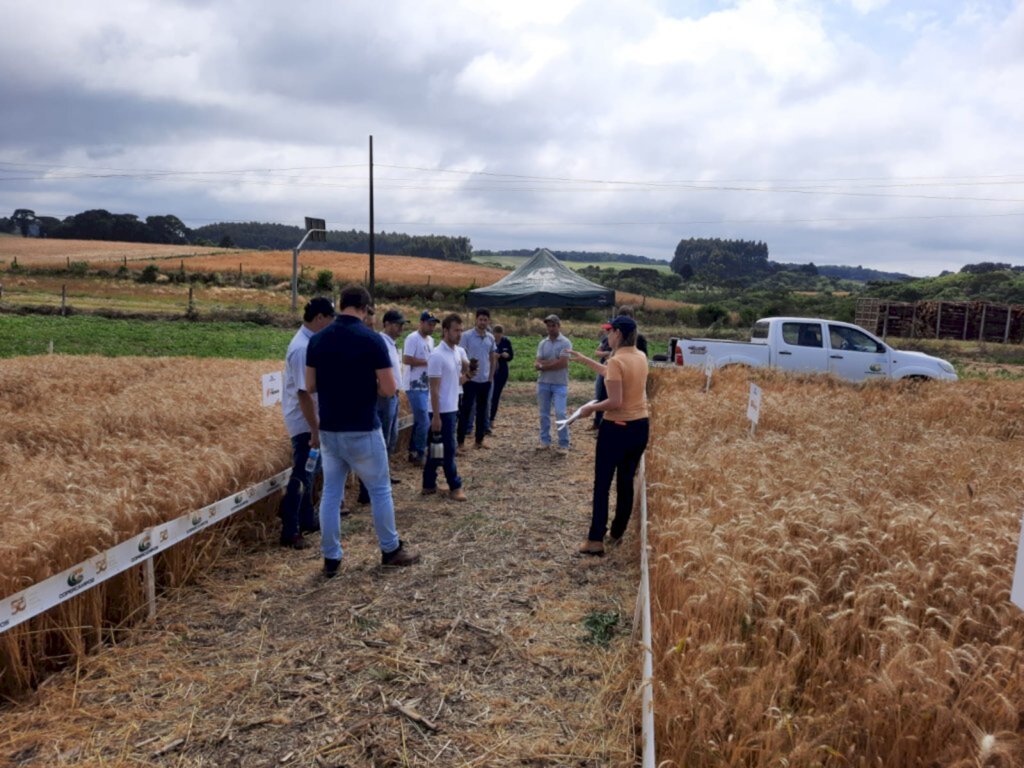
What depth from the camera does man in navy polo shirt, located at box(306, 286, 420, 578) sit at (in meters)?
5.12

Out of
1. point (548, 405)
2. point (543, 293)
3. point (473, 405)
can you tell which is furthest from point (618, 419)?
point (543, 293)

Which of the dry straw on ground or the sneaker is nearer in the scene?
the dry straw on ground

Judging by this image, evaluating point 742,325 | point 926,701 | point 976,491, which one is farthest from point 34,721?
point 742,325

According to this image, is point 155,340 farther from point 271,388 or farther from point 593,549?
point 593,549

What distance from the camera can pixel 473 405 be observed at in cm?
1044

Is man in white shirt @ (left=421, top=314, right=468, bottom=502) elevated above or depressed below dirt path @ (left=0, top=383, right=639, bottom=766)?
above

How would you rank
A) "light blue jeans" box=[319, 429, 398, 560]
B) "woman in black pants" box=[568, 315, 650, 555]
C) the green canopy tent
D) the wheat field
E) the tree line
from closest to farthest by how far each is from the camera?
the wheat field, "light blue jeans" box=[319, 429, 398, 560], "woman in black pants" box=[568, 315, 650, 555], the green canopy tent, the tree line

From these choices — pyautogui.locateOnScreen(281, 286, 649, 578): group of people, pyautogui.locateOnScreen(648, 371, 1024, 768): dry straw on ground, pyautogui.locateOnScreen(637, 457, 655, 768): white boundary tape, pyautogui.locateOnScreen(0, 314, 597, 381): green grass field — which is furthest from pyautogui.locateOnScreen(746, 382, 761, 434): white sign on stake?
pyautogui.locateOnScreen(0, 314, 597, 381): green grass field

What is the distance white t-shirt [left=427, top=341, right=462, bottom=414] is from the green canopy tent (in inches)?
343

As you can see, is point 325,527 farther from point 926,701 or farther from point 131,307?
point 131,307

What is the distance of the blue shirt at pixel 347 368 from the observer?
511 centimetres

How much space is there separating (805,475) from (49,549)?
17.2 ft

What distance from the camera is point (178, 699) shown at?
368 centimetres

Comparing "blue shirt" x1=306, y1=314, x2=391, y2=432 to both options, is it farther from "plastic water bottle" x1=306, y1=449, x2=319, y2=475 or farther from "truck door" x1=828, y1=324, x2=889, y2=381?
"truck door" x1=828, y1=324, x2=889, y2=381
